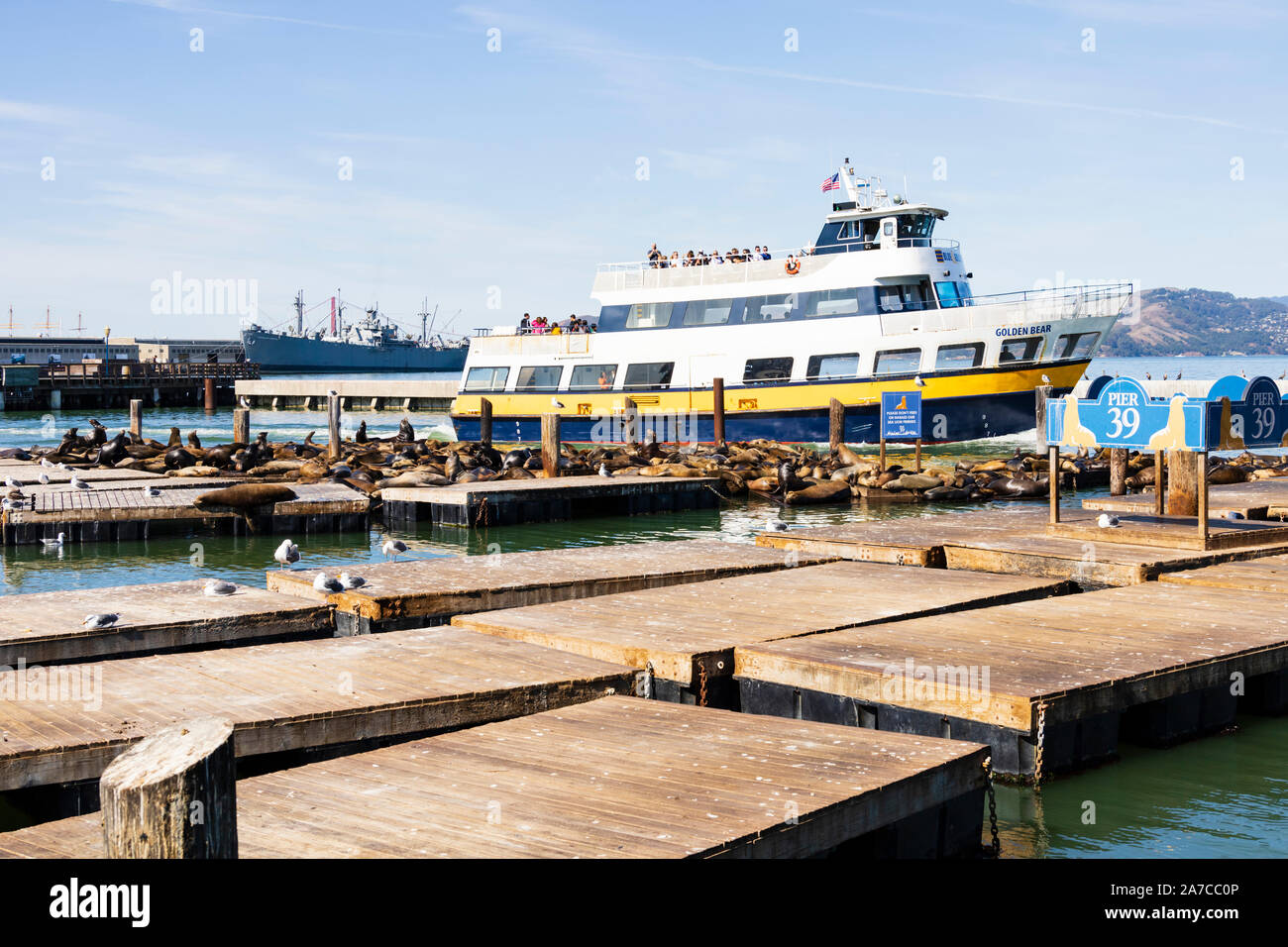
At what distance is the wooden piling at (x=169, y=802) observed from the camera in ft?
9.68

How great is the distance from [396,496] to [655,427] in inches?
588

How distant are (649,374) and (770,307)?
165 inches

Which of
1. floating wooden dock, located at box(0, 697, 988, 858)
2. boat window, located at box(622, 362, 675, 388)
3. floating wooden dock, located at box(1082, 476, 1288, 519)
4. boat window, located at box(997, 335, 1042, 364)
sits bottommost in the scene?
floating wooden dock, located at box(0, 697, 988, 858)

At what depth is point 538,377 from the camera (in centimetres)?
3800

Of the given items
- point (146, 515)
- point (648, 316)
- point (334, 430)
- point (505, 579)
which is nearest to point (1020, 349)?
point (648, 316)

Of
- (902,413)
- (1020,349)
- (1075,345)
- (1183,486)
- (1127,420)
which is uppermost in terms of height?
(1075,345)

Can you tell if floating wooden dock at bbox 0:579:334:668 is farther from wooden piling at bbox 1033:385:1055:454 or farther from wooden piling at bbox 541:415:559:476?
wooden piling at bbox 1033:385:1055:454

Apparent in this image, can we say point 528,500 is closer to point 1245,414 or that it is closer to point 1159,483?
point 1159,483

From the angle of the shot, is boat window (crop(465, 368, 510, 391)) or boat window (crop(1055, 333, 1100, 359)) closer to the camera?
boat window (crop(1055, 333, 1100, 359))

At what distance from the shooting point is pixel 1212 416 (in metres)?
10.6

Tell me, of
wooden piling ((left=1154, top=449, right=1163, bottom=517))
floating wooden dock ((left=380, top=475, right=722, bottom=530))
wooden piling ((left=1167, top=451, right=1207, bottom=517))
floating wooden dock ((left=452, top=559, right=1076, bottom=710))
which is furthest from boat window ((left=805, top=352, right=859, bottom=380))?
floating wooden dock ((left=452, top=559, right=1076, bottom=710))

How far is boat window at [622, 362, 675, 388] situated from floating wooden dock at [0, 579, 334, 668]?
25952 millimetres

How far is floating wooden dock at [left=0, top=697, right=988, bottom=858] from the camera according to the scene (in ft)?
14.2
